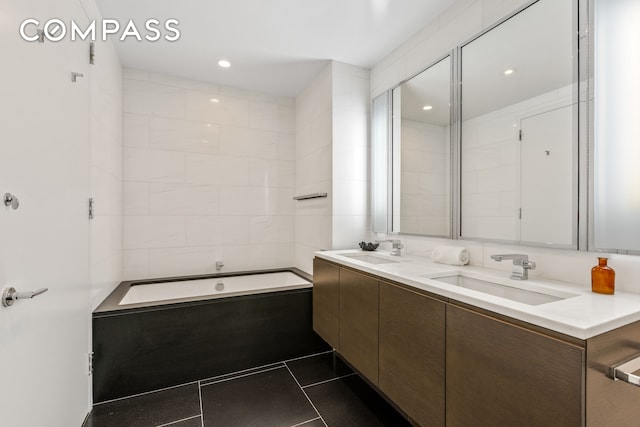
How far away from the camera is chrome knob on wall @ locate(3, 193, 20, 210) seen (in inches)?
35.8

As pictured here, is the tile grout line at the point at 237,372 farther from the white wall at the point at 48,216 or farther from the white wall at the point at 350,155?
the white wall at the point at 350,155

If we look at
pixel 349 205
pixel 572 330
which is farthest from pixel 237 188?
pixel 572 330

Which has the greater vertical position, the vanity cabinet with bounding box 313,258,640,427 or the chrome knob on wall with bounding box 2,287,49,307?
the chrome knob on wall with bounding box 2,287,49,307

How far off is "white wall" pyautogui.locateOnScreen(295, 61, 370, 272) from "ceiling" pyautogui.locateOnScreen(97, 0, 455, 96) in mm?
181

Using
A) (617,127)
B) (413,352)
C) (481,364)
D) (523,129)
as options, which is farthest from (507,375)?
(523,129)

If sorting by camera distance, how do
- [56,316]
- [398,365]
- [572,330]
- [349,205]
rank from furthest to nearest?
[349,205]
[398,365]
[56,316]
[572,330]

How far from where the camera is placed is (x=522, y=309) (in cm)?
86

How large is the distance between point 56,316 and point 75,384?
502mm

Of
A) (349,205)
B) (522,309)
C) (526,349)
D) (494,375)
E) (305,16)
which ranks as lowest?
(494,375)

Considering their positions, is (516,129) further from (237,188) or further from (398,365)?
(237,188)

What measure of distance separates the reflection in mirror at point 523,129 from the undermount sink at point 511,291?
0.87ft

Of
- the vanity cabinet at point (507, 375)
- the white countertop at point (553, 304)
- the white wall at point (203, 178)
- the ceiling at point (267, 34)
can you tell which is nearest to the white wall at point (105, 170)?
the white wall at point (203, 178)

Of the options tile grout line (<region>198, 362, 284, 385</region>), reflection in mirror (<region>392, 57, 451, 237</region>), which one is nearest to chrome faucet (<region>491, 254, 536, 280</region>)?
reflection in mirror (<region>392, 57, 451, 237</region>)

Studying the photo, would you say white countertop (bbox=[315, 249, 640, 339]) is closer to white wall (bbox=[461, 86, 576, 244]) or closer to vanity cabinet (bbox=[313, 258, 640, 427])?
vanity cabinet (bbox=[313, 258, 640, 427])
